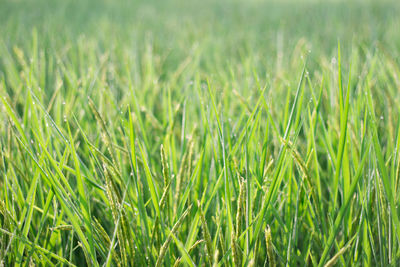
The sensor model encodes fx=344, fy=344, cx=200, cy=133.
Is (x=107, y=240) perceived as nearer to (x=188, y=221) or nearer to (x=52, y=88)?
(x=188, y=221)

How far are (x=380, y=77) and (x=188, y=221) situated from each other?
33.9 inches

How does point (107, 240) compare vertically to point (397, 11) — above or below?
below

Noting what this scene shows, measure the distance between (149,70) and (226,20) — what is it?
5.68 ft

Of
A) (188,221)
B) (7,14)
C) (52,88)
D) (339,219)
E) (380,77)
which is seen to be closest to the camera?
(339,219)

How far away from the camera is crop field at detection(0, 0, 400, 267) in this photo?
546mm

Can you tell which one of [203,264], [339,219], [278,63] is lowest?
[203,264]

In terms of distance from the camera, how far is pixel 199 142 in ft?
3.06

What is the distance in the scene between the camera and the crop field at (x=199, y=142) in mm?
546

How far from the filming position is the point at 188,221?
64cm

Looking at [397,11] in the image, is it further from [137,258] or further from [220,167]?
[137,258]

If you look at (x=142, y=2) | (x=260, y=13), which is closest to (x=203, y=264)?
(x=260, y=13)

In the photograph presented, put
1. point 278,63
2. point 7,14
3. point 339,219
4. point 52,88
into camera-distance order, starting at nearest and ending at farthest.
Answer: point 339,219 → point 52,88 → point 278,63 → point 7,14

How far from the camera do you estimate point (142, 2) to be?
403 centimetres

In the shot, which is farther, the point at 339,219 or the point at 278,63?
the point at 278,63
